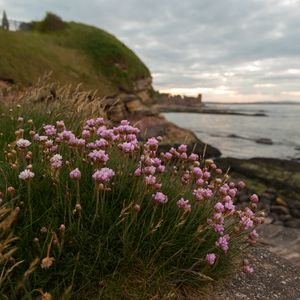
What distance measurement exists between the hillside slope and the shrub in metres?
16.0

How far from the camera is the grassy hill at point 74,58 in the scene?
66.5ft

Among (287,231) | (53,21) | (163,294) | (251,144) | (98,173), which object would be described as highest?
(53,21)

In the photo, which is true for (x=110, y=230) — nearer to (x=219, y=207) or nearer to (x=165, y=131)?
(x=219, y=207)

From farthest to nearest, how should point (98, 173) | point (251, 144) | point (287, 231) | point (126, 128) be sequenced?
point (251, 144) → point (287, 231) → point (126, 128) → point (98, 173)

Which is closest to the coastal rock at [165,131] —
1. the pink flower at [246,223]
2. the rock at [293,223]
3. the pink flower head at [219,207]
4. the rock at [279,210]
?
the rock at [279,210]

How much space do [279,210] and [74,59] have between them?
16926mm

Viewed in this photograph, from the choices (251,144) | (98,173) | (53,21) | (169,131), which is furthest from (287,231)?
(251,144)

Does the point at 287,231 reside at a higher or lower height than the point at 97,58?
lower

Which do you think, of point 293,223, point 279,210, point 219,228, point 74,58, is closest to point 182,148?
point 219,228

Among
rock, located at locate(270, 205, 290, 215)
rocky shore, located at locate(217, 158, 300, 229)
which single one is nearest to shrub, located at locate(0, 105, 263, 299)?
rocky shore, located at locate(217, 158, 300, 229)

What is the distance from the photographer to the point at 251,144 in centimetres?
3962

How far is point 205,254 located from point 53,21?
30377 millimetres

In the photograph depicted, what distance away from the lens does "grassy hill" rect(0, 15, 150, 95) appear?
20.3 m

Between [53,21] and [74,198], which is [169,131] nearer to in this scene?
Answer: [53,21]
